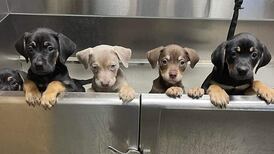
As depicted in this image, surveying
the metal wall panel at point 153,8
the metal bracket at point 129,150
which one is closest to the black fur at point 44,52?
the metal bracket at point 129,150

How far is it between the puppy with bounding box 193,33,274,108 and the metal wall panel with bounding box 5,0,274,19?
63 cm

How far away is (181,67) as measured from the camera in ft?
5.27

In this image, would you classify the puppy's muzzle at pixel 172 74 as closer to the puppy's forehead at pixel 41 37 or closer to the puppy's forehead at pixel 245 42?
the puppy's forehead at pixel 245 42

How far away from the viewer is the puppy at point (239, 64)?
1.39 meters

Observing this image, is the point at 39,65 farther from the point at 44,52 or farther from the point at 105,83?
the point at 105,83

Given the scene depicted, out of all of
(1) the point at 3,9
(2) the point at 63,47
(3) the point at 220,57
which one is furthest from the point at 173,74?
(1) the point at 3,9

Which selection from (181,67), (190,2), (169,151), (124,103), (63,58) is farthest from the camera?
(190,2)

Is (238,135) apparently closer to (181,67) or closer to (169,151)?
(169,151)

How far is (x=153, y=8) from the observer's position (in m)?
2.03

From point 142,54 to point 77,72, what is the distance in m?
0.37

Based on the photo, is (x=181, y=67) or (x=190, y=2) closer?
(x=181, y=67)

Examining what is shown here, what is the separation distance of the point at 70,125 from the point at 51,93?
0.43 feet

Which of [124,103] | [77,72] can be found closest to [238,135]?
[124,103]

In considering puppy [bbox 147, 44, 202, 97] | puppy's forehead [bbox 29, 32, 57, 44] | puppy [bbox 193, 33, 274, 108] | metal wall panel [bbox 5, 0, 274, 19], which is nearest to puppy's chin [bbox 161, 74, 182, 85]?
puppy [bbox 147, 44, 202, 97]
